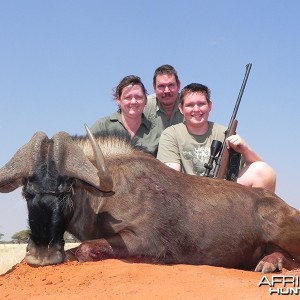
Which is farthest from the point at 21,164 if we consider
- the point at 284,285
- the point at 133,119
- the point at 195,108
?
the point at 133,119

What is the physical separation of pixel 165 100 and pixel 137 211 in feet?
14.0

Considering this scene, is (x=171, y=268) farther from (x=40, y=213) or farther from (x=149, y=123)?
(x=149, y=123)

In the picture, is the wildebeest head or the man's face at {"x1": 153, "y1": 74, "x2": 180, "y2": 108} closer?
the wildebeest head

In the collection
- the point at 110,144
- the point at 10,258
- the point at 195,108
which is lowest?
the point at 10,258

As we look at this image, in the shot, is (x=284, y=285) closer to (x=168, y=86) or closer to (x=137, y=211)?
(x=137, y=211)

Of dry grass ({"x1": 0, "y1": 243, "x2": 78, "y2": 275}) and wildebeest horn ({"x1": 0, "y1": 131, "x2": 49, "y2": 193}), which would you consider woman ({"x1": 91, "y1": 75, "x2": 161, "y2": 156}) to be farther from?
wildebeest horn ({"x1": 0, "y1": 131, "x2": 49, "y2": 193})

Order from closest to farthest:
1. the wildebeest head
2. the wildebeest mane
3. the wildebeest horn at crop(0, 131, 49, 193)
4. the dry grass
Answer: the wildebeest head, the wildebeest horn at crop(0, 131, 49, 193), the wildebeest mane, the dry grass

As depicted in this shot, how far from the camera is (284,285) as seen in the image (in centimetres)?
482

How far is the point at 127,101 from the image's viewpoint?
921 cm

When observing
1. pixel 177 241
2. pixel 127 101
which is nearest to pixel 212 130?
pixel 127 101

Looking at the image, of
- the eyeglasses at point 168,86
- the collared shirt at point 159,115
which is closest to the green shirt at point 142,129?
Result: the collared shirt at point 159,115

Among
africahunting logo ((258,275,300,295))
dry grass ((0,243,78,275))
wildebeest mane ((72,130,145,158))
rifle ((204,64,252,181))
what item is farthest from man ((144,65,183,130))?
africahunting logo ((258,275,300,295))

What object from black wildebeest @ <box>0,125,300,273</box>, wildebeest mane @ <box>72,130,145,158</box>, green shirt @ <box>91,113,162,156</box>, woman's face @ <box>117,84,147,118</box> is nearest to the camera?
black wildebeest @ <box>0,125,300,273</box>

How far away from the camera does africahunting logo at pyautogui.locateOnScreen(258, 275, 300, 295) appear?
14.5ft
